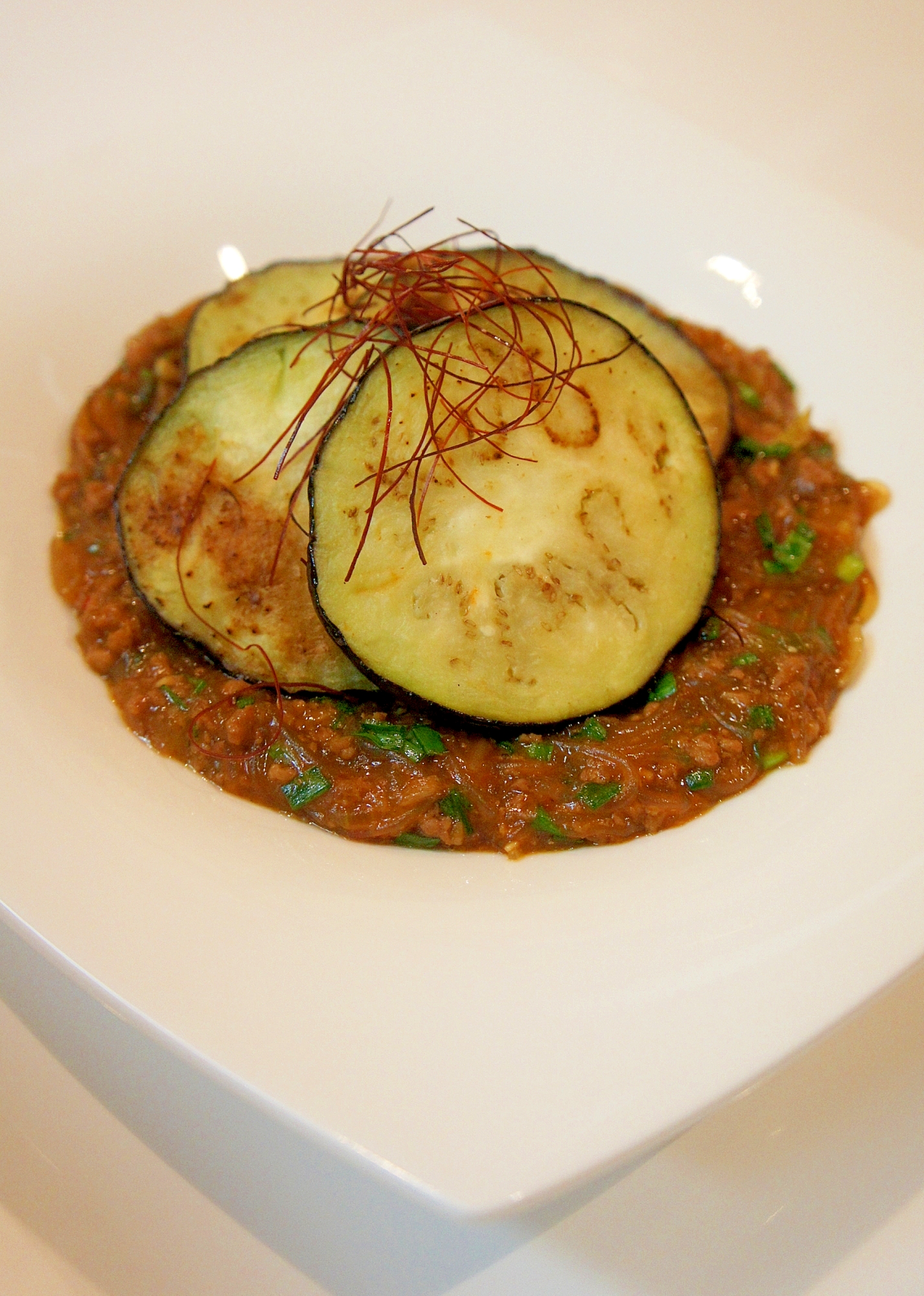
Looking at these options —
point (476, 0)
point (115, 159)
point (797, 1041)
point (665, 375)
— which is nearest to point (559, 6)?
point (476, 0)

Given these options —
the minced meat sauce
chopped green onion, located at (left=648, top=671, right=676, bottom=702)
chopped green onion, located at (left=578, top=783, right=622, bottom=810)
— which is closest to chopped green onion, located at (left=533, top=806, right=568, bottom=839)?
the minced meat sauce

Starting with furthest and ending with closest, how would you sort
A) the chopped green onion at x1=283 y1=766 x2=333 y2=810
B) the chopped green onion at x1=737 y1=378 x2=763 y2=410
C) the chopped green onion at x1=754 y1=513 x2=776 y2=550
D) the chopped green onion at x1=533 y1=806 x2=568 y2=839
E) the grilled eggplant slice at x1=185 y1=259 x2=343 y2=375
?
the chopped green onion at x1=737 y1=378 x2=763 y2=410 → the grilled eggplant slice at x1=185 y1=259 x2=343 y2=375 → the chopped green onion at x1=754 y1=513 x2=776 y2=550 → the chopped green onion at x1=283 y1=766 x2=333 y2=810 → the chopped green onion at x1=533 y1=806 x2=568 y2=839

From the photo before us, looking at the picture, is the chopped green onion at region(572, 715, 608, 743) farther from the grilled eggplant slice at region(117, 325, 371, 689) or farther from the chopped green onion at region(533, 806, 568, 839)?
the grilled eggplant slice at region(117, 325, 371, 689)

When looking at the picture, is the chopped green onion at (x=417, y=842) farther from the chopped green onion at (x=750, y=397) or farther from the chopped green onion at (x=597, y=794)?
the chopped green onion at (x=750, y=397)

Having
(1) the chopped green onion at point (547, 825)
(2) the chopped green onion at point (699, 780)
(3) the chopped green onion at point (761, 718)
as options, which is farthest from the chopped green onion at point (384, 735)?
(3) the chopped green onion at point (761, 718)

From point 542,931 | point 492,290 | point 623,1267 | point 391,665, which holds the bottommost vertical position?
point 623,1267

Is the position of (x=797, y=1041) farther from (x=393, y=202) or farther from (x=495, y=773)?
(x=393, y=202)
